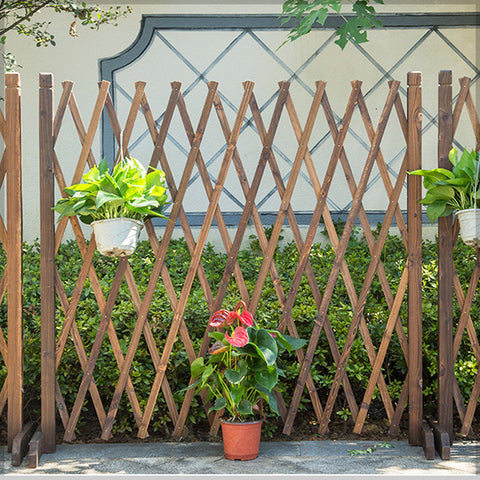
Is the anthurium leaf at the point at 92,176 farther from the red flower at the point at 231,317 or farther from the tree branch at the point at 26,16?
the tree branch at the point at 26,16

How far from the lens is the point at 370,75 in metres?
4.73

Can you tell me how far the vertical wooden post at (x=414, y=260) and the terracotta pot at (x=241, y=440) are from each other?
2.56 ft

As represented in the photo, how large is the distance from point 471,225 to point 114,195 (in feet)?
5.34

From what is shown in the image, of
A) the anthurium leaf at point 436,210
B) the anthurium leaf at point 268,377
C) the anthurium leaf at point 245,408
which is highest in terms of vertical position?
the anthurium leaf at point 436,210

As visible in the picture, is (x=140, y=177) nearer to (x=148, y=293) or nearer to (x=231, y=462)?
(x=148, y=293)

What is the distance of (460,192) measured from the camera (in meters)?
3.11

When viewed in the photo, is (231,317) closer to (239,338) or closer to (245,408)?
(239,338)

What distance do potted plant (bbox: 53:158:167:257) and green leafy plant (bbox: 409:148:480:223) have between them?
4.19ft

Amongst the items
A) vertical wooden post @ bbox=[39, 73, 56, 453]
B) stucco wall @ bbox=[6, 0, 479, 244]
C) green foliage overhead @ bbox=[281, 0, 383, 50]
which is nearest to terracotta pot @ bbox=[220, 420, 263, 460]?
vertical wooden post @ bbox=[39, 73, 56, 453]

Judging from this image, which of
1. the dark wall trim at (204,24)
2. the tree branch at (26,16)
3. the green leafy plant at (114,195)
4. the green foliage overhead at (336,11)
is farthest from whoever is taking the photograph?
the dark wall trim at (204,24)

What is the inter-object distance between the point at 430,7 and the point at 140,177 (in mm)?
2780

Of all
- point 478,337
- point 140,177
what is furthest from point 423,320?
point 140,177

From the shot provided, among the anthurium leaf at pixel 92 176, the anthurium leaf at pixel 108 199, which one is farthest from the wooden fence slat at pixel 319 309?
the anthurium leaf at pixel 92 176

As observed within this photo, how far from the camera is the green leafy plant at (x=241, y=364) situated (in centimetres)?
298
